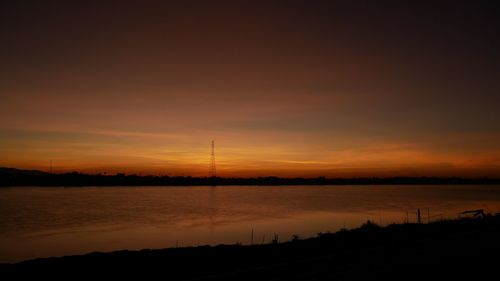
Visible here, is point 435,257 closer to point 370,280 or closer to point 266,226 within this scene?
point 370,280

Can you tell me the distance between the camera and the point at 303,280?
1066 centimetres

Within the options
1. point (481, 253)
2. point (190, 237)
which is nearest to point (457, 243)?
point (481, 253)

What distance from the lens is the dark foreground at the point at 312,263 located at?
11.7 meters

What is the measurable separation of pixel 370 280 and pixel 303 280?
1.69 m

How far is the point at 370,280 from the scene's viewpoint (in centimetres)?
1072

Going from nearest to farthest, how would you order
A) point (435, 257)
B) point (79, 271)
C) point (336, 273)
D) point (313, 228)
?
point (336, 273) → point (435, 257) → point (79, 271) → point (313, 228)

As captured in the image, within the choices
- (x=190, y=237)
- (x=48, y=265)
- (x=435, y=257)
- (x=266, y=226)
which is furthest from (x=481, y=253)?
(x=266, y=226)

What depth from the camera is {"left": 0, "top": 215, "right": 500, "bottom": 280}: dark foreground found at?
1167 centimetres

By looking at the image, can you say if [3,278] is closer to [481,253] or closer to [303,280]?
[303,280]

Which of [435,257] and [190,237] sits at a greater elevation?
[435,257]

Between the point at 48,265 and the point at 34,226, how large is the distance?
3103 cm

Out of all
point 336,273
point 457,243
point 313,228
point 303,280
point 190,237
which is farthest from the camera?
point 313,228

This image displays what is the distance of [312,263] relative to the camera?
532 inches

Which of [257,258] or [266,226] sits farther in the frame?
[266,226]
